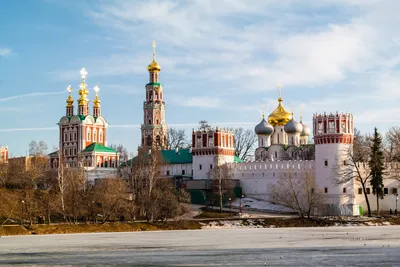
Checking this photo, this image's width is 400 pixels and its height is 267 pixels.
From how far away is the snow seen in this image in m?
61.7

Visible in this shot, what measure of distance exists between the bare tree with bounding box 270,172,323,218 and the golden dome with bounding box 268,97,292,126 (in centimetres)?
1494

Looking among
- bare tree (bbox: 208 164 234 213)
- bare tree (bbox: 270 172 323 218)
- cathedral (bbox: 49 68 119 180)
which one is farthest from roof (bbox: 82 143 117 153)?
bare tree (bbox: 270 172 323 218)

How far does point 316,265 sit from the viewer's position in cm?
2323

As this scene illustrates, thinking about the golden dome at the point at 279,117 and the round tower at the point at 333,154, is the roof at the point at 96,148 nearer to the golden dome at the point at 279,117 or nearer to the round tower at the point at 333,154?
the golden dome at the point at 279,117

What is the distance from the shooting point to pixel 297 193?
6181 cm

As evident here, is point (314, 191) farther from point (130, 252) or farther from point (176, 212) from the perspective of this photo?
point (130, 252)

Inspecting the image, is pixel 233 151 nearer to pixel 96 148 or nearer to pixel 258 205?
pixel 258 205

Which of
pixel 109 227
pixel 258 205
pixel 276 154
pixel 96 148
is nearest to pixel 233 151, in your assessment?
pixel 276 154

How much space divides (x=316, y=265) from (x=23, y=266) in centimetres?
1044

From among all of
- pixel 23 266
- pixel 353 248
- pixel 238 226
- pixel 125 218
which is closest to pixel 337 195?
pixel 238 226

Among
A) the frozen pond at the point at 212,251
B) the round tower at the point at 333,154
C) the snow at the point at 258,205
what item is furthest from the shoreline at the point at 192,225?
the frozen pond at the point at 212,251

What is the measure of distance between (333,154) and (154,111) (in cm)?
3738

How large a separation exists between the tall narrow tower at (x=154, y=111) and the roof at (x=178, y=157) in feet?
43.4

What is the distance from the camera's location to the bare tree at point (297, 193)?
57.7 meters
